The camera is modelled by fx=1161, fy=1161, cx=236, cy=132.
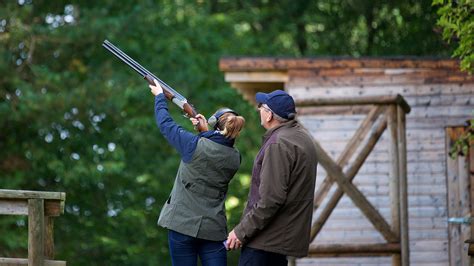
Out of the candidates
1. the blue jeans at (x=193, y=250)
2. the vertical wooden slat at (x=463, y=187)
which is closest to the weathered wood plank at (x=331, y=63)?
the vertical wooden slat at (x=463, y=187)

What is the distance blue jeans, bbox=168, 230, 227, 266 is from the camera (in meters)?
Answer: 7.23

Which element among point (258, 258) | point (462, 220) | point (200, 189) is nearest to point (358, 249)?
point (462, 220)

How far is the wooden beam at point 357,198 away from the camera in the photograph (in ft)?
32.8

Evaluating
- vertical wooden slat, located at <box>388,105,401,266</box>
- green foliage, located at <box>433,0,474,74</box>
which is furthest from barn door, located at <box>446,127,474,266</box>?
green foliage, located at <box>433,0,474,74</box>

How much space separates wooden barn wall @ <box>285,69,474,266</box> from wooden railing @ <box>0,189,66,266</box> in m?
5.66

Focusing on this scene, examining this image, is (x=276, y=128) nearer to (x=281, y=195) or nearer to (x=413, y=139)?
(x=281, y=195)

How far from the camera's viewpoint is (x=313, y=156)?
269 inches

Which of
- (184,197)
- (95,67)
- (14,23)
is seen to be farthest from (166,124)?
(95,67)

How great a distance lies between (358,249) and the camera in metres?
10.2

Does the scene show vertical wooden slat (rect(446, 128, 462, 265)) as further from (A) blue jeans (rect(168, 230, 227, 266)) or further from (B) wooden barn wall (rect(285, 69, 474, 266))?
(A) blue jeans (rect(168, 230, 227, 266))

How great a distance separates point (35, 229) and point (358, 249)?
11.7 ft

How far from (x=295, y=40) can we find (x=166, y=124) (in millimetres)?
18206

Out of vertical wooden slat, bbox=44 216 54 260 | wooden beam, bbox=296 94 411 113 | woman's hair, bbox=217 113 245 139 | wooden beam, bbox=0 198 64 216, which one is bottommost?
vertical wooden slat, bbox=44 216 54 260

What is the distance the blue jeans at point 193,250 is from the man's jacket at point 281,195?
1.79 ft
